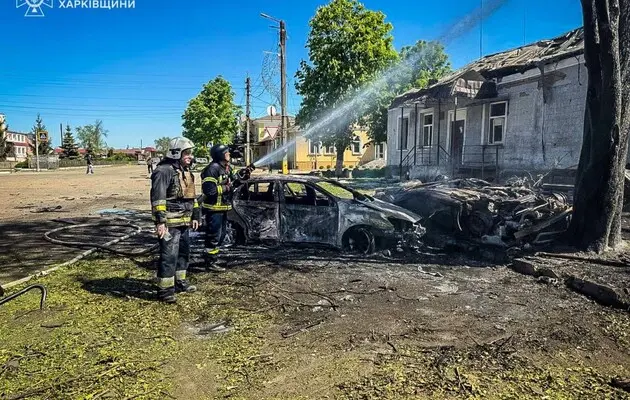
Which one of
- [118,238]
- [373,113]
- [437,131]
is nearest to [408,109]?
[437,131]

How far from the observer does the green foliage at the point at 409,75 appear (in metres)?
28.8

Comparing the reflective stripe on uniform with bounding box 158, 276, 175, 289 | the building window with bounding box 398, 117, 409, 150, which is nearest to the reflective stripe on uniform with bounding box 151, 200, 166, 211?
the reflective stripe on uniform with bounding box 158, 276, 175, 289

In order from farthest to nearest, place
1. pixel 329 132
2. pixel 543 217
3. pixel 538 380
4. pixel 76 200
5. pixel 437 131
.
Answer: pixel 329 132 → pixel 437 131 → pixel 76 200 → pixel 543 217 → pixel 538 380

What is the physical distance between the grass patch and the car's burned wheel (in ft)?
8.33

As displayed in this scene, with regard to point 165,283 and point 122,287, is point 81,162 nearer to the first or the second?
point 122,287

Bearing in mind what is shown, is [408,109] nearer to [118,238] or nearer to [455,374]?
[118,238]

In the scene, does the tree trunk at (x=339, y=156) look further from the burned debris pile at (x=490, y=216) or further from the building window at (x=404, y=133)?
the burned debris pile at (x=490, y=216)

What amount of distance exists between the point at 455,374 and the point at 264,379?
1.48 meters

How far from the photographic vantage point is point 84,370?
3.47 meters

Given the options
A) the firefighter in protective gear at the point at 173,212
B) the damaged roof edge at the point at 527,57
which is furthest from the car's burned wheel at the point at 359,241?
the damaged roof edge at the point at 527,57

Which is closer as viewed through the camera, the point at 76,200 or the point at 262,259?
the point at 262,259

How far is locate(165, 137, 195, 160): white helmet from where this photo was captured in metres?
5.25

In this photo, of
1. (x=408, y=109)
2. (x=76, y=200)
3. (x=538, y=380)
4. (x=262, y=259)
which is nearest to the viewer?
(x=538, y=380)

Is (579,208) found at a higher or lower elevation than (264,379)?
higher
